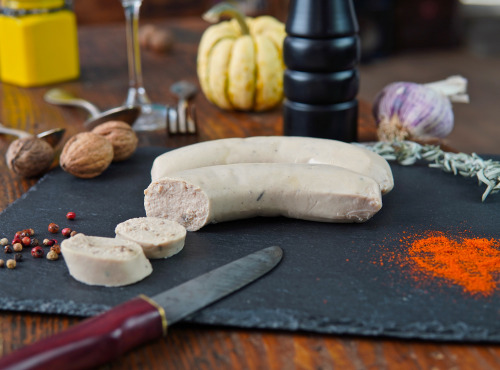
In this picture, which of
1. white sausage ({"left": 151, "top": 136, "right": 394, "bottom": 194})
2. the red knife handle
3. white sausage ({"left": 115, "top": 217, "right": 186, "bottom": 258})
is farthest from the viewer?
white sausage ({"left": 151, "top": 136, "right": 394, "bottom": 194})

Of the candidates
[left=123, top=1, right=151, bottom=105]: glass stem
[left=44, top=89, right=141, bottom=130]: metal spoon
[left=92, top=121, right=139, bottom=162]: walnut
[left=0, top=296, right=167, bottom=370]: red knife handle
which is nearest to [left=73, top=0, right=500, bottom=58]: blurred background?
[left=44, top=89, right=141, bottom=130]: metal spoon

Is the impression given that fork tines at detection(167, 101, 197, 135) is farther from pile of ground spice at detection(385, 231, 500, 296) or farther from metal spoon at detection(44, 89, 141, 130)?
pile of ground spice at detection(385, 231, 500, 296)

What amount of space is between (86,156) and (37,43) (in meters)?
0.92

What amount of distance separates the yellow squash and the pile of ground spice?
940 millimetres

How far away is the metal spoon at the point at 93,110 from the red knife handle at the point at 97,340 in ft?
3.06

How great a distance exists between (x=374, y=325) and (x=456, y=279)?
20 centimetres

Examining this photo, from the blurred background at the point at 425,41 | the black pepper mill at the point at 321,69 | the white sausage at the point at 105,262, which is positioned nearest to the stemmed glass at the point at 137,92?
the black pepper mill at the point at 321,69

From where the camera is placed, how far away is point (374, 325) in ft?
2.93

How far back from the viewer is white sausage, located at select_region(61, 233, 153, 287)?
98cm

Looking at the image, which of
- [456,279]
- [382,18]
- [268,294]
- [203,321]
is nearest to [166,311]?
[203,321]

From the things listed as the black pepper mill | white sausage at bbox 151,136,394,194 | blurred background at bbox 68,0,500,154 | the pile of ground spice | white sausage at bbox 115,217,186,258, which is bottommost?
blurred background at bbox 68,0,500,154

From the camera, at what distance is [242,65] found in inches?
76.4

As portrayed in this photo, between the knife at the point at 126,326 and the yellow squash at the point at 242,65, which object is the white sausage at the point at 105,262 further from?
the yellow squash at the point at 242,65

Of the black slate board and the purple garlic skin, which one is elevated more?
the purple garlic skin
